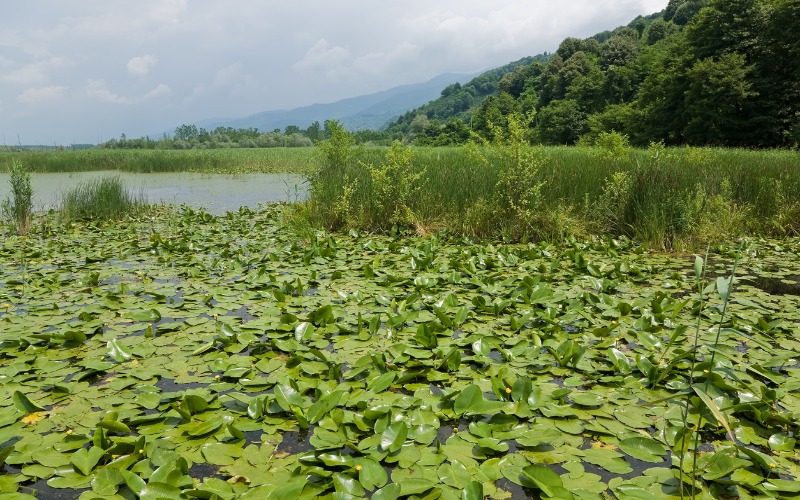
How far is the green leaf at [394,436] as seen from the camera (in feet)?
5.94

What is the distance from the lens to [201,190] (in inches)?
490

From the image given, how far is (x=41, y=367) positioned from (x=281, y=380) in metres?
1.36

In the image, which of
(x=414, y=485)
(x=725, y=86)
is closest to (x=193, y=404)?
(x=414, y=485)

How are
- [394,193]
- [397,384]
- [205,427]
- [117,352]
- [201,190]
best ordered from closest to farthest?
[205,427] < [397,384] < [117,352] < [394,193] < [201,190]

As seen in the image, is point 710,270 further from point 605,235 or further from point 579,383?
point 579,383

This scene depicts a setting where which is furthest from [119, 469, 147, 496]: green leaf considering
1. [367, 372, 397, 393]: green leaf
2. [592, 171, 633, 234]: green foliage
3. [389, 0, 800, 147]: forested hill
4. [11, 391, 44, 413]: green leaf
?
[389, 0, 800, 147]: forested hill

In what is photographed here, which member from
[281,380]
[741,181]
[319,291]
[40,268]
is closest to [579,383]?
[281,380]

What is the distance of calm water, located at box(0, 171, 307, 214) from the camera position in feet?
32.0

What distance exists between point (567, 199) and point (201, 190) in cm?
969

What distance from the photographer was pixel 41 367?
8.27ft

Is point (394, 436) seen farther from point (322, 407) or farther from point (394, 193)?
point (394, 193)

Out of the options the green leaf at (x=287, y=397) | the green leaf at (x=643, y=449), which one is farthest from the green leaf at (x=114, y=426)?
the green leaf at (x=643, y=449)

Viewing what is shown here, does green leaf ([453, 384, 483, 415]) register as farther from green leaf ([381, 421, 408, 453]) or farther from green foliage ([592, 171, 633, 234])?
green foliage ([592, 171, 633, 234])

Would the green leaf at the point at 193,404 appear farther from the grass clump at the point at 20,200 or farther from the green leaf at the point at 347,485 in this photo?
the grass clump at the point at 20,200
